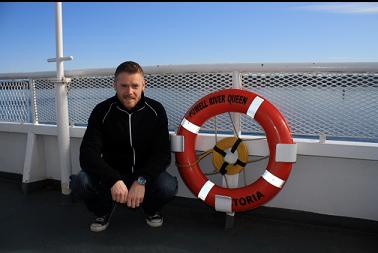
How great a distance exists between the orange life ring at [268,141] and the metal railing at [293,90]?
0.50 feet

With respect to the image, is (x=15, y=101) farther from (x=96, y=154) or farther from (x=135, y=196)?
(x=135, y=196)

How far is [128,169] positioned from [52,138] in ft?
3.30

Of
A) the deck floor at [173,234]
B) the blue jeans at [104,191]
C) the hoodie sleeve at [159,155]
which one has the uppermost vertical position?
the hoodie sleeve at [159,155]

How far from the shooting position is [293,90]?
1899 millimetres

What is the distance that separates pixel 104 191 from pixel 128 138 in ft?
0.97

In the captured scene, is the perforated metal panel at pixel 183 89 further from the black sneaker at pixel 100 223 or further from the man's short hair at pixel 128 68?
the black sneaker at pixel 100 223

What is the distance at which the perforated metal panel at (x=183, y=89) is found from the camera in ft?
6.60

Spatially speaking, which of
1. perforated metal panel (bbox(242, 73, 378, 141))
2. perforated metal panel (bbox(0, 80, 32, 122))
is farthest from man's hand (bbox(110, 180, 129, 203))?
perforated metal panel (bbox(0, 80, 32, 122))

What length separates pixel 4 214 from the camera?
2.07 meters

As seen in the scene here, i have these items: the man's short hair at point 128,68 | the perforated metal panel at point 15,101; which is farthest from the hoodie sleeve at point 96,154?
the perforated metal panel at point 15,101

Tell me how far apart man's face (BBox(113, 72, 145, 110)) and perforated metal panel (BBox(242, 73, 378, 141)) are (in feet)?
1.91

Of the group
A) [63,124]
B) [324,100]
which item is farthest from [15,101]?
[324,100]

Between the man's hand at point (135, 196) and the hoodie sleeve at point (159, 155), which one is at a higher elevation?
the hoodie sleeve at point (159, 155)

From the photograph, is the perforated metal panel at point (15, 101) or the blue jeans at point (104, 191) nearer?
the blue jeans at point (104, 191)
